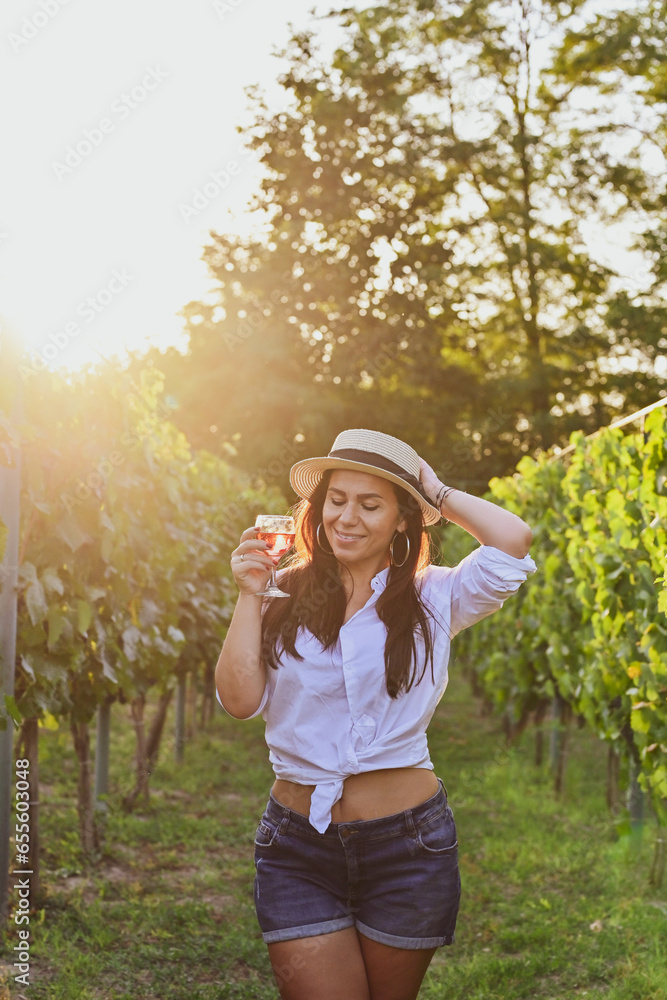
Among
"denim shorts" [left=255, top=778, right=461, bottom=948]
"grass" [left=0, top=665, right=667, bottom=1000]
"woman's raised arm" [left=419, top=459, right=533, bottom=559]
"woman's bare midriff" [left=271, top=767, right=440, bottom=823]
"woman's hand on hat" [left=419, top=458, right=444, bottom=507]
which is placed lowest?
"grass" [left=0, top=665, right=667, bottom=1000]

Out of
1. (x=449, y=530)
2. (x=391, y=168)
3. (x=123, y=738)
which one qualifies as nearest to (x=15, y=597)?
(x=123, y=738)

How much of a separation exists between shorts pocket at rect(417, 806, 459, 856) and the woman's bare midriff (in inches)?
2.3

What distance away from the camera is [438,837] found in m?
2.44

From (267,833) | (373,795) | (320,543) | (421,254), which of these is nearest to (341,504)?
(320,543)

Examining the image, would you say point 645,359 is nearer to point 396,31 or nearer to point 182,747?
point 396,31

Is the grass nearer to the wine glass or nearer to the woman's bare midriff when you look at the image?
the woman's bare midriff

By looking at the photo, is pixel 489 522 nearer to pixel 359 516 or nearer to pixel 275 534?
pixel 359 516

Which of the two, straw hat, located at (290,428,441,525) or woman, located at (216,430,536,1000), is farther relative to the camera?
straw hat, located at (290,428,441,525)

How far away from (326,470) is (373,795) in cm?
82

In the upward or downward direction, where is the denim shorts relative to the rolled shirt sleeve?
downward

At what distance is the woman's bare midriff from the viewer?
2404mm

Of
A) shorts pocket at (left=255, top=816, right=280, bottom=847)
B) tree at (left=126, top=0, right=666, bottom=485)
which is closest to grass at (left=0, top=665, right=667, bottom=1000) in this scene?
shorts pocket at (left=255, top=816, right=280, bottom=847)

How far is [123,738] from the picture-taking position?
32.1ft

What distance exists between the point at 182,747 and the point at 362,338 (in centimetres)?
1660
